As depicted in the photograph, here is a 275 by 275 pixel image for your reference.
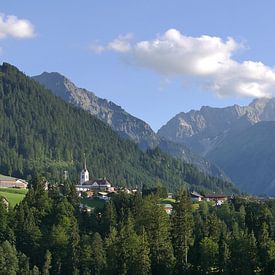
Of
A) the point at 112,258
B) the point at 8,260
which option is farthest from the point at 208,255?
the point at 8,260

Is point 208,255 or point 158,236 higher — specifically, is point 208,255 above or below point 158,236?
below

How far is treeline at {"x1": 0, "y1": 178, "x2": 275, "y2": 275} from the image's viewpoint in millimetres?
102438

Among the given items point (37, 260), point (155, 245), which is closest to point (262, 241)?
point (155, 245)

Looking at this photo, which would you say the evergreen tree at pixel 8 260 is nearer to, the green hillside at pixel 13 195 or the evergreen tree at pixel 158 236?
the evergreen tree at pixel 158 236

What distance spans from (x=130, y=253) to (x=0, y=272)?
22125 millimetres

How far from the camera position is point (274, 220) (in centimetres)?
13475

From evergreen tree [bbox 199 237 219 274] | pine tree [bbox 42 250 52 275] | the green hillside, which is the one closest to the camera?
evergreen tree [bbox 199 237 219 274]

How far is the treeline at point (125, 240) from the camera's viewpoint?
102438 mm

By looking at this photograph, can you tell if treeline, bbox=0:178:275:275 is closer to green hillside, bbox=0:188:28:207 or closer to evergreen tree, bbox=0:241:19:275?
evergreen tree, bbox=0:241:19:275

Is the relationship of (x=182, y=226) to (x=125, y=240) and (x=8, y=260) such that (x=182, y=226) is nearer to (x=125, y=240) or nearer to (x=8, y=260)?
(x=125, y=240)

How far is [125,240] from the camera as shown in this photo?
106562 mm

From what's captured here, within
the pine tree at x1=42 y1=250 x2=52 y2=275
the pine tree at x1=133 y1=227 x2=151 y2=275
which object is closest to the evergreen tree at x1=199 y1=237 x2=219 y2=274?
the pine tree at x1=133 y1=227 x2=151 y2=275

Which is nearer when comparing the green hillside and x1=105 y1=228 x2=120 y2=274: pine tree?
x1=105 y1=228 x2=120 y2=274: pine tree

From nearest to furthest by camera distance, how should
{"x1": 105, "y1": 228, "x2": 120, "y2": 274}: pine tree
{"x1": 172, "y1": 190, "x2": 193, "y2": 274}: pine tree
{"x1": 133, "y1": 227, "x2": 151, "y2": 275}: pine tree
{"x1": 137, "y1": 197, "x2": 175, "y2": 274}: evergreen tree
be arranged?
{"x1": 133, "y1": 227, "x2": 151, "y2": 275}: pine tree
{"x1": 105, "y1": 228, "x2": 120, "y2": 274}: pine tree
{"x1": 137, "y1": 197, "x2": 175, "y2": 274}: evergreen tree
{"x1": 172, "y1": 190, "x2": 193, "y2": 274}: pine tree
